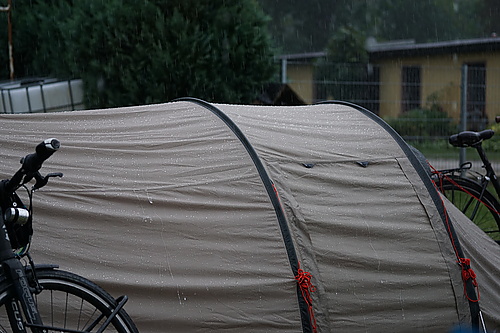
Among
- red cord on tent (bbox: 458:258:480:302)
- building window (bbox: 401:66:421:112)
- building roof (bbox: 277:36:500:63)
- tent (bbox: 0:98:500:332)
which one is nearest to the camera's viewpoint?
tent (bbox: 0:98:500:332)

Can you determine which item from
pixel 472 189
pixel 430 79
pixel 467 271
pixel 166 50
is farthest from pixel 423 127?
pixel 467 271

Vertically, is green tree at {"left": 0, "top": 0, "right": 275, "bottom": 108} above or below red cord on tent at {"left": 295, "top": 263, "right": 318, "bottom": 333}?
above

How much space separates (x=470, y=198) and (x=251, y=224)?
6.69 feet

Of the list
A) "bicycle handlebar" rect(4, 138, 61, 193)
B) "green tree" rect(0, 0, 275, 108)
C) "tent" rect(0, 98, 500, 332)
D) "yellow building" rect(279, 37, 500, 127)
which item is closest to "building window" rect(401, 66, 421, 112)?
"yellow building" rect(279, 37, 500, 127)

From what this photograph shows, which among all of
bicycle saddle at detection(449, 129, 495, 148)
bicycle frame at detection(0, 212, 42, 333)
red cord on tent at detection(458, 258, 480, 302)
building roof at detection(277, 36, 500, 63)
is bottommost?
red cord on tent at detection(458, 258, 480, 302)

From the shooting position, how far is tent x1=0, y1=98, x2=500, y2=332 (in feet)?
10.2

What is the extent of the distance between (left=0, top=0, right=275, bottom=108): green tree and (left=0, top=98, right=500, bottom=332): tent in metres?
3.20

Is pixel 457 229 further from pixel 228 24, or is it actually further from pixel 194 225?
pixel 228 24

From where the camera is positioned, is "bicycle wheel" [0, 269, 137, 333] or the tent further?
the tent

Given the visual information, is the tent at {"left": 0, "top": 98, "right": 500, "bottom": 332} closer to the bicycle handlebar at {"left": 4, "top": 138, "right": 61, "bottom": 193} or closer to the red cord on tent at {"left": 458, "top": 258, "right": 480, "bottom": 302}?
the red cord on tent at {"left": 458, "top": 258, "right": 480, "bottom": 302}

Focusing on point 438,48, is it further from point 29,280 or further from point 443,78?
point 29,280

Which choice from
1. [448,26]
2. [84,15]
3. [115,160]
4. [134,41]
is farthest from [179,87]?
[448,26]

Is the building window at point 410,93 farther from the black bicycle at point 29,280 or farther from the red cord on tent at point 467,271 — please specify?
the black bicycle at point 29,280

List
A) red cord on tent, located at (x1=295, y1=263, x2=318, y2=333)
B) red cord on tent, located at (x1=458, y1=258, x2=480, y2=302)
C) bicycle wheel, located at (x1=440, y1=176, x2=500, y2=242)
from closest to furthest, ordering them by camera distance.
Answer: red cord on tent, located at (x1=295, y1=263, x2=318, y2=333) < red cord on tent, located at (x1=458, y1=258, x2=480, y2=302) < bicycle wheel, located at (x1=440, y1=176, x2=500, y2=242)
